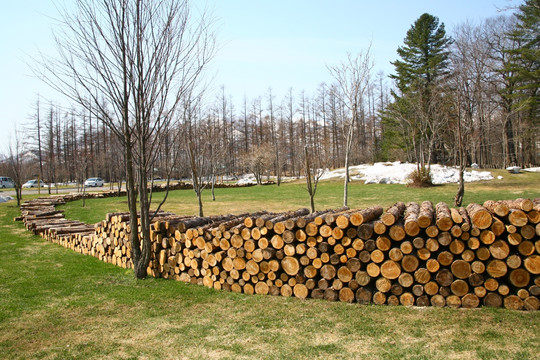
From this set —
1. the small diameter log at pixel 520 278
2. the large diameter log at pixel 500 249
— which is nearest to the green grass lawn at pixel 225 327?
the small diameter log at pixel 520 278

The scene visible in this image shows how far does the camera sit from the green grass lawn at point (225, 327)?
131 inches

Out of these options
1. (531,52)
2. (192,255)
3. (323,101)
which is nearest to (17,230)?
(192,255)

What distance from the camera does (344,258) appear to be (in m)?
4.57

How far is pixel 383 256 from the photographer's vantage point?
4395 mm

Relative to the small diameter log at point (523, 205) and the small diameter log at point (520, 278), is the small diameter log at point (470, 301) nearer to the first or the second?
the small diameter log at point (520, 278)

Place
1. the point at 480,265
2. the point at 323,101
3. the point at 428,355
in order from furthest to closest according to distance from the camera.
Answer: the point at 323,101
the point at 480,265
the point at 428,355

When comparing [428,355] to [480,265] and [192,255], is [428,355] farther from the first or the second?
[192,255]

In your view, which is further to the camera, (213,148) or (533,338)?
(213,148)

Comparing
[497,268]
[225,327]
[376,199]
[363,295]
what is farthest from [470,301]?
[376,199]

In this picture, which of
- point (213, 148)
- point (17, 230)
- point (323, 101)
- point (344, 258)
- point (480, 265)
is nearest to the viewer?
point (480, 265)

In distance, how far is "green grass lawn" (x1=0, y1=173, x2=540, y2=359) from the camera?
332 cm

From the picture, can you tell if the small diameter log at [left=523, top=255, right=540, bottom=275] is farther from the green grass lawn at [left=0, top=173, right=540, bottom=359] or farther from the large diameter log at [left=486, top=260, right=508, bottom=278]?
the green grass lawn at [left=0, top=173, right=540, bottom=359]

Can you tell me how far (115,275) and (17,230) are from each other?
775cm

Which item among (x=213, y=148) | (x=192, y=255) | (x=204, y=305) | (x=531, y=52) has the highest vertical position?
(x=531, y=52)
